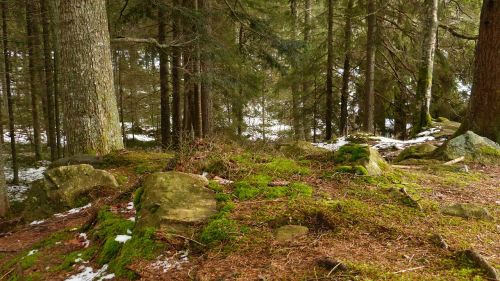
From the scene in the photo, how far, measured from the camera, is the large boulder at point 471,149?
6016mm

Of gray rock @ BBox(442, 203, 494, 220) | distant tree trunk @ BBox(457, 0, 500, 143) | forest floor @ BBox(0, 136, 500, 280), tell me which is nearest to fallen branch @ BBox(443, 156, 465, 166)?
forest floor @ BBox(0, 136, 500, 280)

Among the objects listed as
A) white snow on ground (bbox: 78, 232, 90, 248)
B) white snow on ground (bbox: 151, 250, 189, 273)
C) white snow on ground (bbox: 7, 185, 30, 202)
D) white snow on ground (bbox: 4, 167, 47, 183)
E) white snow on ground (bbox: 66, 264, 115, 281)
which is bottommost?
white snow on ground (bbox: 7, 185, 30, 202)

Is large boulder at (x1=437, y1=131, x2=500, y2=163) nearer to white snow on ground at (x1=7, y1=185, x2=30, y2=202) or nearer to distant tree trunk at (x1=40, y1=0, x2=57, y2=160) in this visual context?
white snow on ground at (x1=7, y1=185, x2=30, y2=202)

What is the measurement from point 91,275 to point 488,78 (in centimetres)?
736

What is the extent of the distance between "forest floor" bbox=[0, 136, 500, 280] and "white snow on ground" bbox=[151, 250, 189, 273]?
1 centimetres

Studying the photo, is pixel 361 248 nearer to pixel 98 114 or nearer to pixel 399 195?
pixel 399 195

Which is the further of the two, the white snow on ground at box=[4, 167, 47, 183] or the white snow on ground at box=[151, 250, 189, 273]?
the white snow on ground at box=[4, 167, 47, 183]

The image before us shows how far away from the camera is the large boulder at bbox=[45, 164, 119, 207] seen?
4996mm

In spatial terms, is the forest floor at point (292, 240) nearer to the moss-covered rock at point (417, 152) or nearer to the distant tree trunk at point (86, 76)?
the moss-covered rock at point (417, 152)

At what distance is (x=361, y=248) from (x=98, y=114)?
5.49 metres

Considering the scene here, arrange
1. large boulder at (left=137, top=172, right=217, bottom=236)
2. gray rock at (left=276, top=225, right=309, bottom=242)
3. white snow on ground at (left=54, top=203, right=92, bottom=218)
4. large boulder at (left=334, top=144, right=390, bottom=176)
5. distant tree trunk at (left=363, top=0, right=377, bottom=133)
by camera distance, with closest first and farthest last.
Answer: gray rock at (left=276, top=225, right=309, bottom=242) < large boulder at (left=137, top=172, right=217, bottom=236) < large boulder at (left=334, top=144, right=390, bottom=176) < white snow on ground at (left=54, top=203, right=92, bottom=218) < distant tree trunk at (left=363, top=0, right=377, bottom=133)

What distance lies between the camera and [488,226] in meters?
2.97

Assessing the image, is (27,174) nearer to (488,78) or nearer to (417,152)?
(417,152)

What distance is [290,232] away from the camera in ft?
9.00
